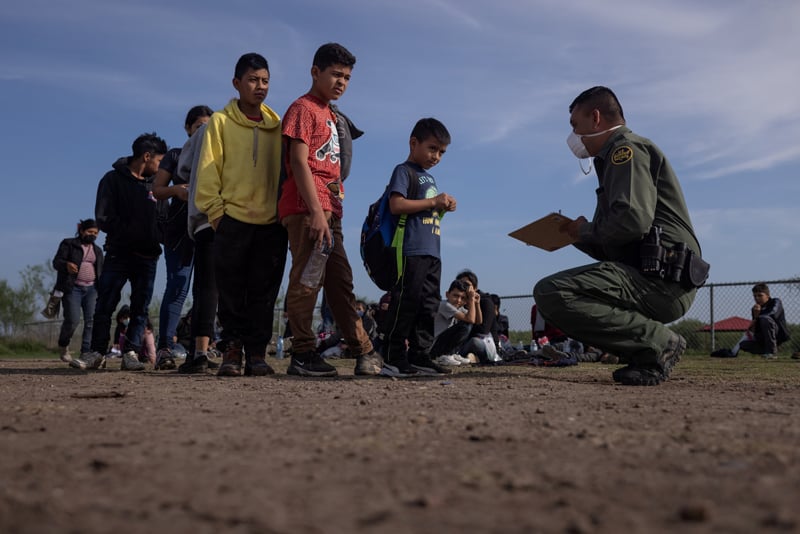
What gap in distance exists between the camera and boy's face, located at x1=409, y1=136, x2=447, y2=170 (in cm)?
539

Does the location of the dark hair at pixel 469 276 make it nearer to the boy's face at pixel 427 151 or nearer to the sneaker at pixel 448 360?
the sneaker at pixel 448 360

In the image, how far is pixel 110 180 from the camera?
635 cm

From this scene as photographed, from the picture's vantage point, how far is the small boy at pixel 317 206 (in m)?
4.75

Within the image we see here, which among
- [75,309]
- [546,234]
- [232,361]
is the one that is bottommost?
[232,361]

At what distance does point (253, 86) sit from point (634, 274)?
2715 millimetres

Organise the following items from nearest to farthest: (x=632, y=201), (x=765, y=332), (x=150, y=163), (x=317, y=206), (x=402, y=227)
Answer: (x=632, y=201) < (x=317, y=206) < (x=402, y=227) < (x=150, y=163) < (x=765, y=332)

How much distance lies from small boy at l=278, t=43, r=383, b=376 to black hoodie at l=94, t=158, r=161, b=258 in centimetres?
192

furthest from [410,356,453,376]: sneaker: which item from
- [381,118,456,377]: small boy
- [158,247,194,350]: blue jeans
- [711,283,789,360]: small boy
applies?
[711,283,789,360]: small boy

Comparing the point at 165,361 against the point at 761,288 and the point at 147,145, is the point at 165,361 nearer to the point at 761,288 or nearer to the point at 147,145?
the point at 147,145

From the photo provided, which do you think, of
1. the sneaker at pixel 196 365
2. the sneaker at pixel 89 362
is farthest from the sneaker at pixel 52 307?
the sneaker at pixel 196 365

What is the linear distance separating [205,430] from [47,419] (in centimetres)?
67

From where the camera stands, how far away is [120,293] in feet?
20.9

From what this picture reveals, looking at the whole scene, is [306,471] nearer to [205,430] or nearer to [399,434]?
[399,434]

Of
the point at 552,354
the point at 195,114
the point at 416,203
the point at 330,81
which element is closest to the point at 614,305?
the point at 416,203
